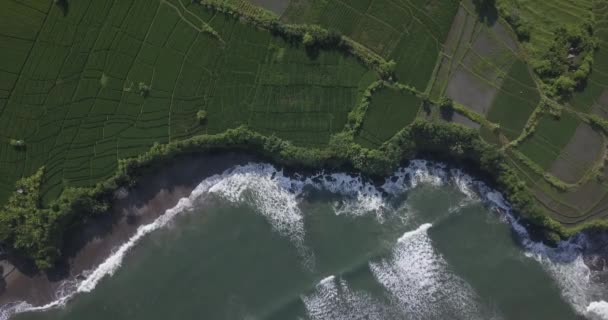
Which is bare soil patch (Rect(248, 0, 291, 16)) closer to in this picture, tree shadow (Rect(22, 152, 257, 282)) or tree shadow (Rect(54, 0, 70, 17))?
tree shadow (Rect(22, 152, 257, 282))

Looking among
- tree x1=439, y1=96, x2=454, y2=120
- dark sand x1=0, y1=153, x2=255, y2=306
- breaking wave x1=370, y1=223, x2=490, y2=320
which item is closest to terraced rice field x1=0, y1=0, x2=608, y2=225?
tree x1=439, y1=96, x2=454, y2=120

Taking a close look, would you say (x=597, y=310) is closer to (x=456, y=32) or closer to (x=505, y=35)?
(x=505, y=35)

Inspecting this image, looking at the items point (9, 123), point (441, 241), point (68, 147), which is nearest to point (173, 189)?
point (68, 147)

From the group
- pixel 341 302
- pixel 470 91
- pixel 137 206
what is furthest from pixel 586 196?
pixel 137 206

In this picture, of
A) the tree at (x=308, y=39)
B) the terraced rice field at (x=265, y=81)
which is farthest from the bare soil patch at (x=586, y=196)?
the tree at (x=308, y=39)

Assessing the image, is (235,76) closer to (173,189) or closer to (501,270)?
(173,189)
